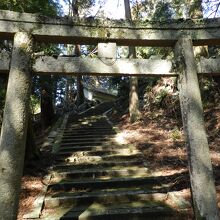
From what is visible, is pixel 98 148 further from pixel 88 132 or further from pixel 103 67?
pixel 103 67

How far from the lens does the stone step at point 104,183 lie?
6141 millimetres

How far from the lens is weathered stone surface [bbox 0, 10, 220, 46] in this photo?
180 inches

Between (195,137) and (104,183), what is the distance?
2.38 metres

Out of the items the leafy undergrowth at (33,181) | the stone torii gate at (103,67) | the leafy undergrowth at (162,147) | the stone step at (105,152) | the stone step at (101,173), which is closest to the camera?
the stone torii gate at (103,67)

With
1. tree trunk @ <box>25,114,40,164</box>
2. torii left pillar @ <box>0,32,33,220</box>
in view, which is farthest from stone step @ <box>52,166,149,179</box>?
torii left pillar @ <box>0,32,33,220</box>

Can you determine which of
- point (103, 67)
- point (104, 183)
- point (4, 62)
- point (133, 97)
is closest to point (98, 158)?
point (104, 183)

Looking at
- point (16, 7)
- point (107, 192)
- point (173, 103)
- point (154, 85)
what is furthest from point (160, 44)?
point (154, 85)

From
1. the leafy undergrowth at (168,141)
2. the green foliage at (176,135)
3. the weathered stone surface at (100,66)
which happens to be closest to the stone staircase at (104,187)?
the leafy undergrowth at (168,141)

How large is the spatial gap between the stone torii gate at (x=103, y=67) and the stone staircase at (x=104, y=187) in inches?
44.7

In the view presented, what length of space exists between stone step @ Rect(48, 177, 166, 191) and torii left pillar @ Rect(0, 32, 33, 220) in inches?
84.5

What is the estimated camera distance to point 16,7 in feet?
23.3

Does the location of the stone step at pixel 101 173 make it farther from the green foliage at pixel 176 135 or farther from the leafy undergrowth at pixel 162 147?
the green foliage at pixel 176 135

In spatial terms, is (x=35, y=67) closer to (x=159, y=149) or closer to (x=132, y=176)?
(x=132, y=176)

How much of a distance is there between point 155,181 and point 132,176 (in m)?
0.60
